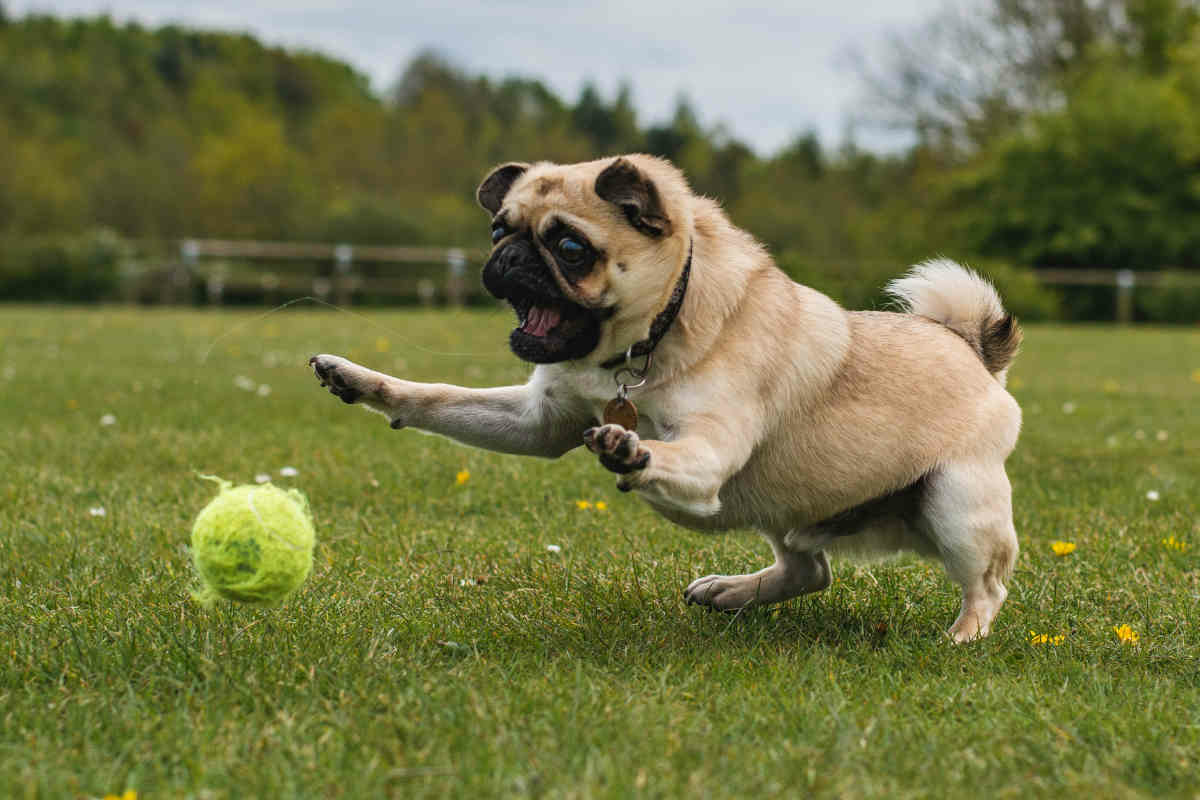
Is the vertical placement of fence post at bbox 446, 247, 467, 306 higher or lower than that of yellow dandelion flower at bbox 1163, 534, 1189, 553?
lower

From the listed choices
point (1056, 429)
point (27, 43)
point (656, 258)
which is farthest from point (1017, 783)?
point (27, 43)

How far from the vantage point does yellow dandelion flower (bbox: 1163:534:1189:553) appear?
4789mm

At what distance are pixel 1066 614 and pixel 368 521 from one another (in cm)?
267

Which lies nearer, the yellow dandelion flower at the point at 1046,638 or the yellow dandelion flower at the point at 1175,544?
the yellow dandelion flower at the point at 1046,638

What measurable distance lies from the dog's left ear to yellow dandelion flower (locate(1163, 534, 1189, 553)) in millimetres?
2663

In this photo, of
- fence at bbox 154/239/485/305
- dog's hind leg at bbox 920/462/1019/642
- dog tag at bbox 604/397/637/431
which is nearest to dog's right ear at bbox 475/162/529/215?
dog tag at bbox 604/397/637/431

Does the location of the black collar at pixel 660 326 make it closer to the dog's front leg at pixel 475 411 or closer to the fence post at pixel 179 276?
the dog's front leg at pixel 475 411

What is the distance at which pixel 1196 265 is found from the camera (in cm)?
3512

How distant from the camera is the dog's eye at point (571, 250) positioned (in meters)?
3.36

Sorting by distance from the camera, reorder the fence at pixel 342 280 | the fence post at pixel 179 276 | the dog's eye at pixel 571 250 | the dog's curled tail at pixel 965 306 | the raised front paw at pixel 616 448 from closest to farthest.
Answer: the raised front paw at pixel 616 448 < the dog's eye at pixel 571 250 < the dog's curled tail at pixel 965 306 < the fence post at pixel 179 276 < the fence at pixel 342 280

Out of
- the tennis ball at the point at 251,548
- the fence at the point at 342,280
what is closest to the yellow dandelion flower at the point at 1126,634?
the tennis ball at the point at 251,548

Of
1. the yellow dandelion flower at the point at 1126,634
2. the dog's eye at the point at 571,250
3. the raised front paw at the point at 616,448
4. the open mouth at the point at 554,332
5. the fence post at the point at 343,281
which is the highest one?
the dog's eye at the point at 571,250

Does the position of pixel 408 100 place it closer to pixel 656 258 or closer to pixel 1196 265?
pixel 1196 265

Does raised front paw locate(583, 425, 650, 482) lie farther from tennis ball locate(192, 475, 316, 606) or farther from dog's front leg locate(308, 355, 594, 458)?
tennis ball locate(192, 475, 316, 606)
